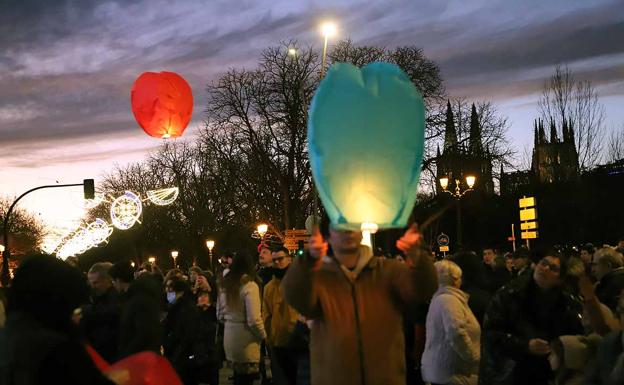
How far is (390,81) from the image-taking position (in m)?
4.25

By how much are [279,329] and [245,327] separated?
75 cm

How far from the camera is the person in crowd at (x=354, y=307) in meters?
4.38

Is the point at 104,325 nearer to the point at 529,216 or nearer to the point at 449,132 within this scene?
the point at 529,216

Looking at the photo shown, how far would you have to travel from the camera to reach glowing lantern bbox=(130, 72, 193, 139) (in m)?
10.1

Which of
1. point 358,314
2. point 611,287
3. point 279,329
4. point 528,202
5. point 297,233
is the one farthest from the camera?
point 297,233

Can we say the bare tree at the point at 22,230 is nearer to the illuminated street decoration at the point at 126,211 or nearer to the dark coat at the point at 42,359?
the illuminated street decoration at the point at 126,211

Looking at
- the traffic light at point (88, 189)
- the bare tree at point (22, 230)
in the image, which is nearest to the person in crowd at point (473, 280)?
the traffic light at point (88, 189)

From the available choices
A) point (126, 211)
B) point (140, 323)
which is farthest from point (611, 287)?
point (126, 211)

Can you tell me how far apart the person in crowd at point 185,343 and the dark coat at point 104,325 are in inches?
61.9

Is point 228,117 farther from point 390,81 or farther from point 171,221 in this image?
point 390,81

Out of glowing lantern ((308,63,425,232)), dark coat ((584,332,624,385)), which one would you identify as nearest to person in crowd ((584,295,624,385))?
dark coat ((584,332,624,385))

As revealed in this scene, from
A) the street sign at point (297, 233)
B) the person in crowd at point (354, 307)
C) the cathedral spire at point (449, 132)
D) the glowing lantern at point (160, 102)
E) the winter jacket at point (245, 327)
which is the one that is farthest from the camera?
the cathedral spire at point (449, 132)

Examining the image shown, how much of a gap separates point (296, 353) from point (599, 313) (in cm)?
332

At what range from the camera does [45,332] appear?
324 cm
